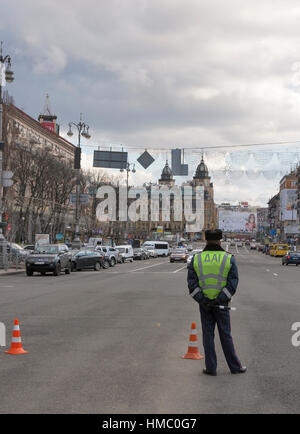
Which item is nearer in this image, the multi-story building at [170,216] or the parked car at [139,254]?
the parked car at [139,254]

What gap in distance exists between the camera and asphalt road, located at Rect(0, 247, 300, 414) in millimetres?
5766

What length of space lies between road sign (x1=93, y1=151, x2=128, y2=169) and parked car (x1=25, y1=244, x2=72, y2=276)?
8452 millimetres

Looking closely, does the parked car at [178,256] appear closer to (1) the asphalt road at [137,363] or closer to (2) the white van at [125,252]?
(2) the white van at [125,252]

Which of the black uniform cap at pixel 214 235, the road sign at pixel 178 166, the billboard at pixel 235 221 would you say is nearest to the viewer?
the black uniform cap at pixel 214 235

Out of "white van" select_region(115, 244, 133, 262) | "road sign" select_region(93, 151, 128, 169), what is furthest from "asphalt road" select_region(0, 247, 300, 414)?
"white van" select_region(115, 244, 133, 262)

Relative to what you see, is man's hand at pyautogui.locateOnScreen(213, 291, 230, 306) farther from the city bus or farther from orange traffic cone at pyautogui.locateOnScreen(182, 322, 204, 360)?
the city bus

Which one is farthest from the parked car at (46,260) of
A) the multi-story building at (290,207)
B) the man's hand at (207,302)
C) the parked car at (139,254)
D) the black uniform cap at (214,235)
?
the multi-story building at (290,207)

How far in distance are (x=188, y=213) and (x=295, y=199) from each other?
5259cm

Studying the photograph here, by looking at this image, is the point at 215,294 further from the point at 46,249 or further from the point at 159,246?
the point at 159,246

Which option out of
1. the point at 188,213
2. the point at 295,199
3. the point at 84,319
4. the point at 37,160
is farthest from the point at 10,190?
the point at 188,213

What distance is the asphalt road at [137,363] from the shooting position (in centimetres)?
577

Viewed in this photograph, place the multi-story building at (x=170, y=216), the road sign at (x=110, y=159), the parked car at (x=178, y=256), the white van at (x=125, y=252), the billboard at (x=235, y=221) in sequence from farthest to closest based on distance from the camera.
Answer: the billboard at (x=235, y=221)
the multi-story building at (x=170, y=216)
the parked car at (x=178, y=256)
the white van at (x=125, y=252)
the road sign at (x=110, y=159)

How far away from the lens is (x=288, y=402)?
5.82 m

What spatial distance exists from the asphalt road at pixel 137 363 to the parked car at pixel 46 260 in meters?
14.4
